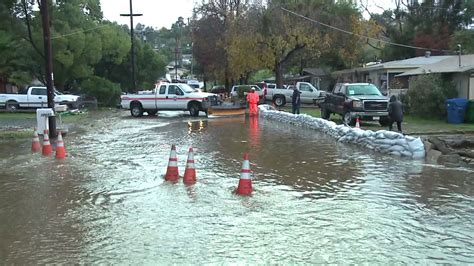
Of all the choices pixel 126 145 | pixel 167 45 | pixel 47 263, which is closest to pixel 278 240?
pixel 47 263

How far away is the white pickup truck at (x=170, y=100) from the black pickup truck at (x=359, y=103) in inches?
357

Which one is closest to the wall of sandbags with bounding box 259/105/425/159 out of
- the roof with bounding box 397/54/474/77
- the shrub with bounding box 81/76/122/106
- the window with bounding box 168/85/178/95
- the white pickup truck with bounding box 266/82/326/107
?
the roof with bounding box 397/54/474/77

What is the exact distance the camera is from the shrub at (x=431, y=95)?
77.6 feet

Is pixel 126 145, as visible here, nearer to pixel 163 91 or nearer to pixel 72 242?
pixel 72 242

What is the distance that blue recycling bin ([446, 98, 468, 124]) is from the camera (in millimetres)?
21531

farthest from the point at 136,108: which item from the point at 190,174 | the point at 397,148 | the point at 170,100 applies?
the point at 190,174

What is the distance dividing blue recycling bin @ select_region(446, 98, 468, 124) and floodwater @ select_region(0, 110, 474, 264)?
31.7ft

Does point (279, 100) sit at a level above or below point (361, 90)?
below

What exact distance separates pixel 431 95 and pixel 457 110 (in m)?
2.31

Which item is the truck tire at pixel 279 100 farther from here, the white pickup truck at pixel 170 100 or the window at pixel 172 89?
the window at pixel 172 89

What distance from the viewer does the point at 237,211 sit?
25.3 ft

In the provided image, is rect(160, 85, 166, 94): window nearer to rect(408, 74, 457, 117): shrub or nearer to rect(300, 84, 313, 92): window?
rect(300, 84, 313, 92): window

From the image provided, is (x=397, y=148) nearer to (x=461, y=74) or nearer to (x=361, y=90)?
(x=361, y=90)

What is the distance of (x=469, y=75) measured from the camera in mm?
23469
